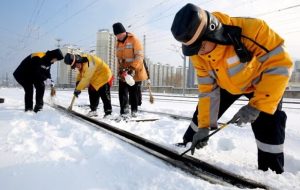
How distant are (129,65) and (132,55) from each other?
22 centimetres

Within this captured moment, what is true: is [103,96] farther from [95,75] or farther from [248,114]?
[248,114]

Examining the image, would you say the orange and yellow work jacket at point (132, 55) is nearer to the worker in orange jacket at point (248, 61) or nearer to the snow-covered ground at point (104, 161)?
the snow-covered ground at point (104, 161)

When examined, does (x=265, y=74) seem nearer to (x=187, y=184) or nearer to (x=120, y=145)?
(x=187, y=184)

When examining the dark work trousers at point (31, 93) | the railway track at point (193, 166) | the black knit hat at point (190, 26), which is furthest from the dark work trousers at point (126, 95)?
the black knit hat at point (190, 26)

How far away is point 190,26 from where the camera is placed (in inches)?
90.3

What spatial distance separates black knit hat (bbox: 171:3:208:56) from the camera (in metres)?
2.29

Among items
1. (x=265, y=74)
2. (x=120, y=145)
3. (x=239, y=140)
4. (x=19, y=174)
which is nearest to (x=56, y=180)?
(x=19, y=174)

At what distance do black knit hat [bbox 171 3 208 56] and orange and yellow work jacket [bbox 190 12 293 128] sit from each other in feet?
0.80

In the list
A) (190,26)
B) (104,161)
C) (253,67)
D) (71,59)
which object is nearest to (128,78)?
(71,59)

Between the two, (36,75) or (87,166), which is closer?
(87,166)

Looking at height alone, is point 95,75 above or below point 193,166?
above

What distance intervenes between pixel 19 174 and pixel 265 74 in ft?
6.74

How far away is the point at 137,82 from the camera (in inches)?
251

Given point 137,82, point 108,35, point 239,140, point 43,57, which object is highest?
point 108,35
